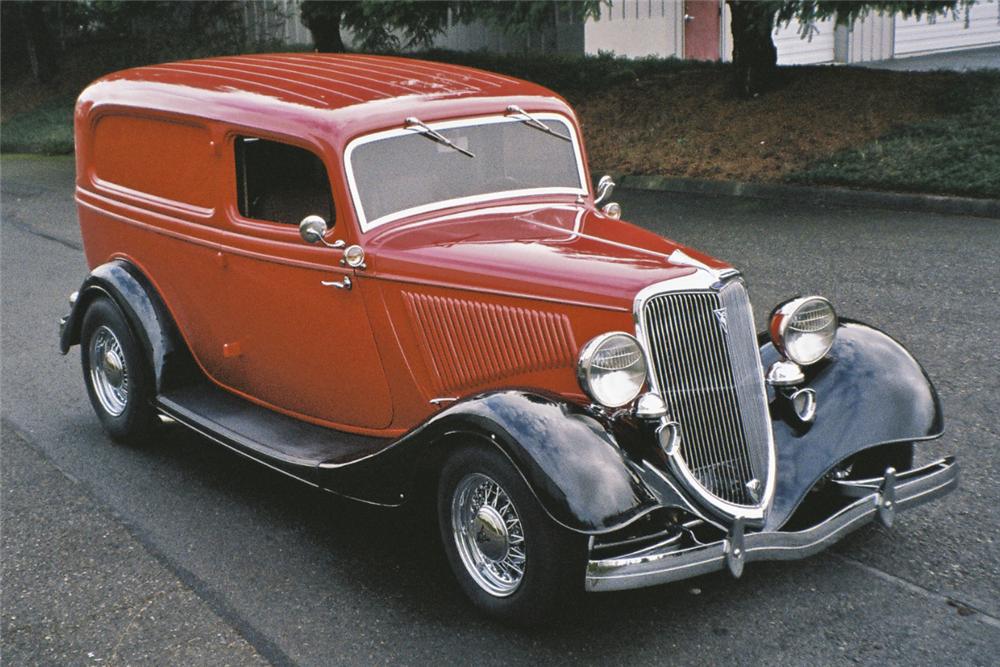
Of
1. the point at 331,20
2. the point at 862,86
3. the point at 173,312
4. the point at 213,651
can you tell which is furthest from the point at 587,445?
the point at 331,20

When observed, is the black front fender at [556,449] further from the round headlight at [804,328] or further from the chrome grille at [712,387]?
the round headlight at [804,328]

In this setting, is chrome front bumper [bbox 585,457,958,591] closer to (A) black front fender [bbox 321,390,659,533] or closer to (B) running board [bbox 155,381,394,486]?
(A) black front fender [bbox 321,390,659,533]

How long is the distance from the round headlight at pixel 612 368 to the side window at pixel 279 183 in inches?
60.3

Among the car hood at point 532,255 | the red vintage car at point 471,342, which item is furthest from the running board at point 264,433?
the car hood at point 532,255

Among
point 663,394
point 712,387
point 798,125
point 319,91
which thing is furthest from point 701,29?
point 663,394

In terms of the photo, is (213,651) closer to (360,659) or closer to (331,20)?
(360,659)

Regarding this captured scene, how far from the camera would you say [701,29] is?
1889 centimetres

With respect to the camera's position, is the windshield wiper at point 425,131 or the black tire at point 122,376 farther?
the black tire at point 122,376

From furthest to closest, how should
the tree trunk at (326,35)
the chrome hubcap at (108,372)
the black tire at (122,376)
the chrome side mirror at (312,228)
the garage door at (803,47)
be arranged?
the garage door at (803,47)
the tree trunk at (326,35)
the chrome hubcap at (108,372)
the black tire at (122,376)
the chrome side mirror at (312,228)

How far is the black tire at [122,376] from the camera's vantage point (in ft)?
18.5

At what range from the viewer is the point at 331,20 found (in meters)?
17.1

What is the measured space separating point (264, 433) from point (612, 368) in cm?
185

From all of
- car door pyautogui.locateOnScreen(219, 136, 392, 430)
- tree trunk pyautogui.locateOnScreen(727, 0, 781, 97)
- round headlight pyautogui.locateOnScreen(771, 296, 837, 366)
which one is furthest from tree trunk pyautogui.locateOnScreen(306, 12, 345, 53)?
round headlight pyautogui.locateOnScreen(771, 296, 837, 366)

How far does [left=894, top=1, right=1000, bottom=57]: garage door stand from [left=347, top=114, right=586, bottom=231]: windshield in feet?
57.8
